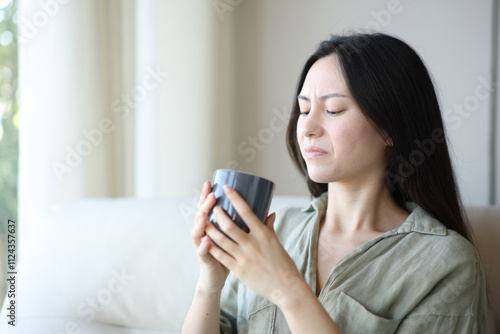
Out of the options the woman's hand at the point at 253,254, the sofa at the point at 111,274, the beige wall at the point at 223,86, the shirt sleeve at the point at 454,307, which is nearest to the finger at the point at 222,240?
the woman's hand at the point at 253,254

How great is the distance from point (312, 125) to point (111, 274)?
0.78m

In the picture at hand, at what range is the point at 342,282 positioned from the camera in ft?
3.48

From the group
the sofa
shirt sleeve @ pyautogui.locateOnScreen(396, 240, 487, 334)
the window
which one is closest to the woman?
shirt sleeve @ pyautogui.locateOnScreen(396, 240, 487, 334)

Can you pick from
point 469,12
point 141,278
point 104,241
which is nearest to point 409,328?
point 141,278

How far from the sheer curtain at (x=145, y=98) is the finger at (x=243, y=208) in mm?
1177

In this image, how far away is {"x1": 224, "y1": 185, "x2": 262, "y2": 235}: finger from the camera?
82 cm

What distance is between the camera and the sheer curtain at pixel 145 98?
1874 millimetres

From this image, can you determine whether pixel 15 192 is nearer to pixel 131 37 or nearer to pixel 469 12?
pixel 131 37

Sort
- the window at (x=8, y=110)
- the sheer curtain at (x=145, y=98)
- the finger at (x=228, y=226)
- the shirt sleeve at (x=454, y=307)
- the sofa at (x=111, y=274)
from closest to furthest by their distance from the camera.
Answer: the finger at (x=228, y=226) < the shirt sleeve at (x=454, y=307) < the sofa at (x=111, y=274) < the window at (x=8, y=110) < the sheer curtain at (x=145, y=98)

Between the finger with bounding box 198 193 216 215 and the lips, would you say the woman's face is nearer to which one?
the lips

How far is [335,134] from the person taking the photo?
1.05m

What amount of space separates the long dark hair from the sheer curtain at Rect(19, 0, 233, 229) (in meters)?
1.05

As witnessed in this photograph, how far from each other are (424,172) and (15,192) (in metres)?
1.44

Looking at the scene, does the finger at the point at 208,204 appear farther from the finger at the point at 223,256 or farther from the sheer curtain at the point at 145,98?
the sheer curtain at the point at 145,98
